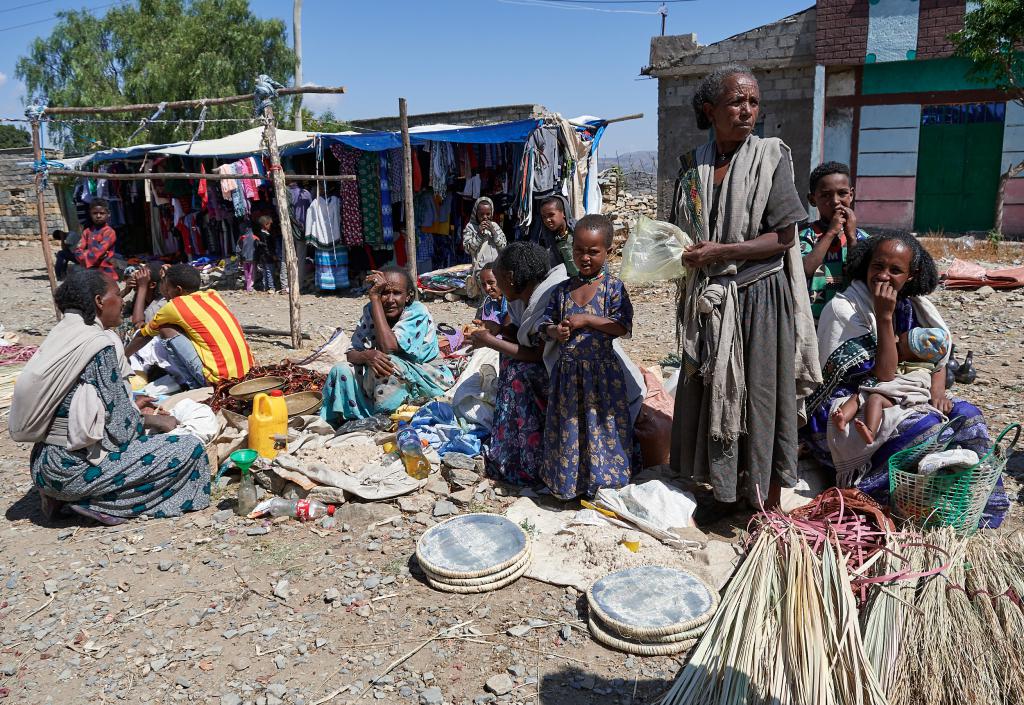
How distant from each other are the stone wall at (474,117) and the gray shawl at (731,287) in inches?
321

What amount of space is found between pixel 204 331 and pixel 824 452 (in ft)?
13.4

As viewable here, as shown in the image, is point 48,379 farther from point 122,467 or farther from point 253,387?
point 253,387

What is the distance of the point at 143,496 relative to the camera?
12.0 feet

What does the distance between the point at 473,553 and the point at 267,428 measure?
173 centimetres

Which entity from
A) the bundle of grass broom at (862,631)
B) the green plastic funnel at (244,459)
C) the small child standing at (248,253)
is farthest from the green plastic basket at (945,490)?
the small child standing at (248,253)

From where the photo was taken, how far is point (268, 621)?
279 cm

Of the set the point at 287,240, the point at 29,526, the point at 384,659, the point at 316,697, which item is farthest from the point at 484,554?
the point at 287,240

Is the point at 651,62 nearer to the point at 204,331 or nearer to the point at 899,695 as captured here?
the point at 204,331

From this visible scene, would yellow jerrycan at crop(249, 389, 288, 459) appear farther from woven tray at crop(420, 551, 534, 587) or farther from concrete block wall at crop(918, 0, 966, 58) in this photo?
concrete block wall at crop(918, 0, 966, 58)

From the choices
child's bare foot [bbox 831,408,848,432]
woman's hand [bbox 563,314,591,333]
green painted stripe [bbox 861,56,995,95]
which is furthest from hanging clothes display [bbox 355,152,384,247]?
green painted stripe [bbox 861,56,995,95]

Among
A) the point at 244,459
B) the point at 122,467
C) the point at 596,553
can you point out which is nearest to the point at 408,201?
the point at 244,459

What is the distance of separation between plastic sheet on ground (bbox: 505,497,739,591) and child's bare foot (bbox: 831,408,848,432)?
2.19 feet

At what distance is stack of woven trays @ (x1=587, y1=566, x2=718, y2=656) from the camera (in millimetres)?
2490

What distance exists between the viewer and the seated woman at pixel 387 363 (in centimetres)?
461
